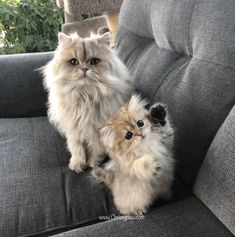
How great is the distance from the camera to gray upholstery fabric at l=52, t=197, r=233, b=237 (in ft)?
2.62

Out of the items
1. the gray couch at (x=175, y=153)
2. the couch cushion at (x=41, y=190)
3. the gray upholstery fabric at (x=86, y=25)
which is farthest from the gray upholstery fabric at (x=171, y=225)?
the gray upholstery fabric at (x=86, y=25)

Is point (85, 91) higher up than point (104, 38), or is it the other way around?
point (104, 38)

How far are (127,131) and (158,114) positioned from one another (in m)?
0.11

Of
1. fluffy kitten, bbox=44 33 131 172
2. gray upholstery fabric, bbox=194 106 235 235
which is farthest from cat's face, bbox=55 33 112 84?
gray upholstery fabric, bbox=194 106 235 235

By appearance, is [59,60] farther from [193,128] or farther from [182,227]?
[182,227]

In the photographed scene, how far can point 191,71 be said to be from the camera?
1.09 metres

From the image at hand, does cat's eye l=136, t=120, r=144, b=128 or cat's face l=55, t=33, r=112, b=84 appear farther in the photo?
cat's face l=55, t=33, r=112, b=84

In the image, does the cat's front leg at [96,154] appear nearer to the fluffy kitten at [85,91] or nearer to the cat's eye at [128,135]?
the fluffy kitten at [85,91]

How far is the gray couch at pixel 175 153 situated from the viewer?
83 centimetres

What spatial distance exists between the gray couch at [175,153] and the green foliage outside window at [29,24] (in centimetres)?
158

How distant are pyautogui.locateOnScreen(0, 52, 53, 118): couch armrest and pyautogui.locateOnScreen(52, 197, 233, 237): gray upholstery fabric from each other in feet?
3.39

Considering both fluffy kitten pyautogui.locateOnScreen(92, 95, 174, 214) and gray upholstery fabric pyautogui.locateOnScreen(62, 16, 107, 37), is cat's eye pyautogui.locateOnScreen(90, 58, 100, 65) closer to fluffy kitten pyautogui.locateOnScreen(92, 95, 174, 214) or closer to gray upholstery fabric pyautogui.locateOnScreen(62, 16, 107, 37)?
fluffy kitten pyautogui.locateOnScreen(92, 95, 174, 214)

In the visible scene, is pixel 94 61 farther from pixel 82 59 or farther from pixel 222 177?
pixel 222 177

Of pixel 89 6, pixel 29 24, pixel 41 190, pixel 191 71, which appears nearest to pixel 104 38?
pixel 191 71
